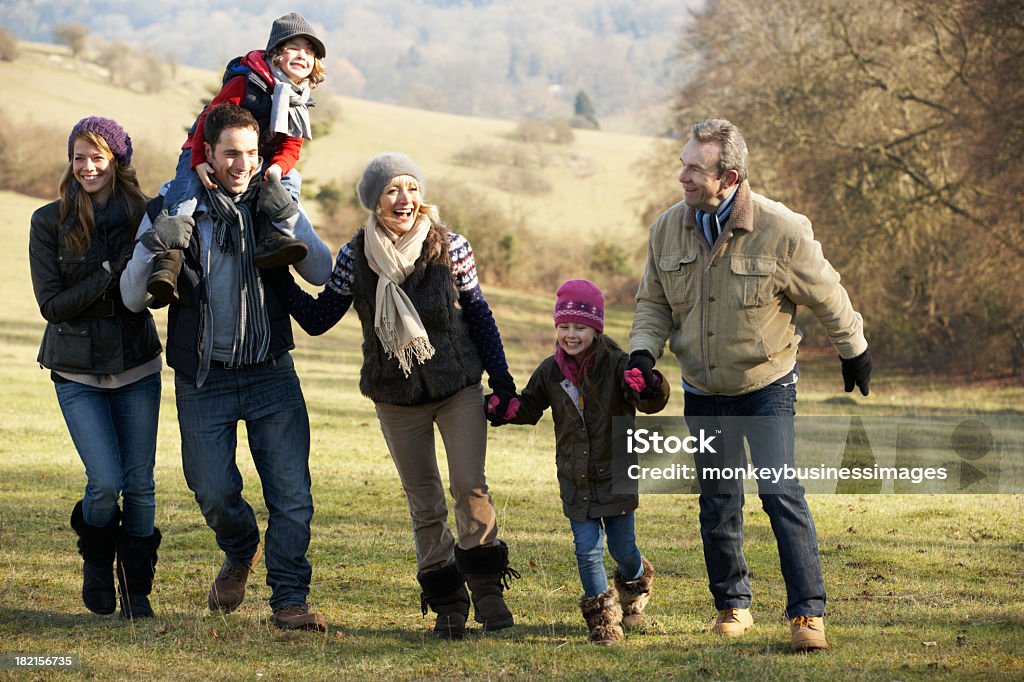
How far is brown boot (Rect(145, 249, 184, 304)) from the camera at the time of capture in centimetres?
514

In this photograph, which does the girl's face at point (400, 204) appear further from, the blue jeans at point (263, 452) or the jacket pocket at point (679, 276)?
the jacket pocket at point (679, 276)

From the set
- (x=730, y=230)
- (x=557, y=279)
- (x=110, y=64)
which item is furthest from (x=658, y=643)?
(x=110, y=64)

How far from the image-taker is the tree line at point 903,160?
2186 cm

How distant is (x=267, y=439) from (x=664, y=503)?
16.2 feet

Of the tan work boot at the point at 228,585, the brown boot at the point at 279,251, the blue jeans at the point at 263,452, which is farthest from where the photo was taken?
the tan work boot at the point at 228,585

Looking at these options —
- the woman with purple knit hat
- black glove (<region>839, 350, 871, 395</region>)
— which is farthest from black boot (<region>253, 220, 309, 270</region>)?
black glove (<region>839, 350, 871, 395</region>)

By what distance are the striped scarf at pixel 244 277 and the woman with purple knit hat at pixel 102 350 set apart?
1.74 feet

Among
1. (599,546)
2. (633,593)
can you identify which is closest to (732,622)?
(633,593)

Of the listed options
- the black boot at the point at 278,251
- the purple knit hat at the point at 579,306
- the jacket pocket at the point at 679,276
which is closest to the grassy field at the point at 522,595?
the purple knit hat at the point at 579,306

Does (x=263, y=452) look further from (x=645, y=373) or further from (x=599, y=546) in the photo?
(x=645, y=373)

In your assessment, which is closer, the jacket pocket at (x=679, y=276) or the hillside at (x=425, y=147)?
the jacket pocket at (x=679, y=276)

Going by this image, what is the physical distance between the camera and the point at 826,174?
25266mm

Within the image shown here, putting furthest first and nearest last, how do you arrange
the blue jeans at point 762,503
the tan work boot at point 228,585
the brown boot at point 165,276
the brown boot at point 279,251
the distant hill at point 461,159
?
1. the distant hill at point 461,159
2. the tan work boot at point 228,585
3. the brown boot at point 279,251
4. the blue jeans at point 762,503
5. the brown boot at point 165,276

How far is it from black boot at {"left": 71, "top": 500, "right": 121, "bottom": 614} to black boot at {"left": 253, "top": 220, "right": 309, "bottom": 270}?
152 cm
